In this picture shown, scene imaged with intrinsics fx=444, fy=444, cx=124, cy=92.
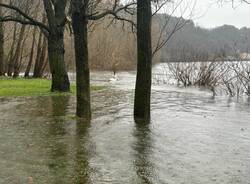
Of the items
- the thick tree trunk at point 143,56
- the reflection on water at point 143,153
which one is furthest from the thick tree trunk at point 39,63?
the reflection on water at point 143,153

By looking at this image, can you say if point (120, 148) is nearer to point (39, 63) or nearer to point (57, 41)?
point (57, 41)

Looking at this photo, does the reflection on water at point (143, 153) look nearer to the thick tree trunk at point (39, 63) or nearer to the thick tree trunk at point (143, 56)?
the thick tree trunk at point (143, 56)

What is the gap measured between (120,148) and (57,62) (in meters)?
11.3

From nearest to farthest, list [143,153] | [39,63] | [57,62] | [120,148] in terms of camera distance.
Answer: [143,153] < [120,148] < [57,62] < [39,63]

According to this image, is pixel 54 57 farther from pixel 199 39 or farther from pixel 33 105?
pixel 199 39

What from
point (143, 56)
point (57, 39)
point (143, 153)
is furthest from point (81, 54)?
point (57, 39)

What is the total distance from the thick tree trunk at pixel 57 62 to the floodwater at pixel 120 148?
5.23 meters

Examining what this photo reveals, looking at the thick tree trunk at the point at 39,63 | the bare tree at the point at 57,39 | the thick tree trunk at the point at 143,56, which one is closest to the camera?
the thick tree trunk at the point at 143,56

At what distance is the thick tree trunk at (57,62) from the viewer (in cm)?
1892

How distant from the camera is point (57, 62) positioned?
19031 mm

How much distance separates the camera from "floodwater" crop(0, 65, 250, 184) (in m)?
6.49

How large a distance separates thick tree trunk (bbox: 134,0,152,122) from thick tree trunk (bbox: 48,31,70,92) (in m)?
8.29

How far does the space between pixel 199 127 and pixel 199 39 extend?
87.7 metres

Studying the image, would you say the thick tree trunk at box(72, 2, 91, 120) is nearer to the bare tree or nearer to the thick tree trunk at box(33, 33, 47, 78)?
the bare tree
